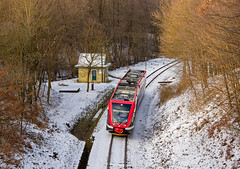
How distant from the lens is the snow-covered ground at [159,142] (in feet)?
35.9

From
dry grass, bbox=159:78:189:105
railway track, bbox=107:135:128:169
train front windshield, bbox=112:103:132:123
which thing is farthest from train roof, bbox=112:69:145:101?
railway track, bbox=107:135:128:169

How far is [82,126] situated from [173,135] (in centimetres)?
787

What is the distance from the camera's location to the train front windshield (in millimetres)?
15461

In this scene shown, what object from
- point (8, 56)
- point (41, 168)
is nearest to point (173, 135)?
point (41, 168)

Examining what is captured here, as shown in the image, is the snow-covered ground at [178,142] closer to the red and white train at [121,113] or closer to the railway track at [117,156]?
the railway track at [117,156]

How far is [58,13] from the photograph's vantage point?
3728 centimetres

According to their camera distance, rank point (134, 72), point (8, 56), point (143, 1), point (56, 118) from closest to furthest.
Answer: point (8, 56) → point (56, 118) → point (134, 72) → point (143, 1)

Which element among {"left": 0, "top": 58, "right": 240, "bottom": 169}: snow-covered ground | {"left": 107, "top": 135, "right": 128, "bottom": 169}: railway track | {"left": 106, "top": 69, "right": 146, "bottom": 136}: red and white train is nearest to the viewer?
{"left": 0, "top": 58, "right": 240, "bottom": 169}: snow-covered ground

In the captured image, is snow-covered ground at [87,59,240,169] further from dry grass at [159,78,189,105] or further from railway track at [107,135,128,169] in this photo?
dry grass at [159,78,189,105]

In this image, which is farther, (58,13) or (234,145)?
(58,13)

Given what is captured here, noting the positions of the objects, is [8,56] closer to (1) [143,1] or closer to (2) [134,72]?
(2) [134,72]

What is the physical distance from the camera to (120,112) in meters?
15.8


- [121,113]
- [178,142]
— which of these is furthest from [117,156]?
[178,142]

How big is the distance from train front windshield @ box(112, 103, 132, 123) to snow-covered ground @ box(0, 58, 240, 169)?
1.49 metres
